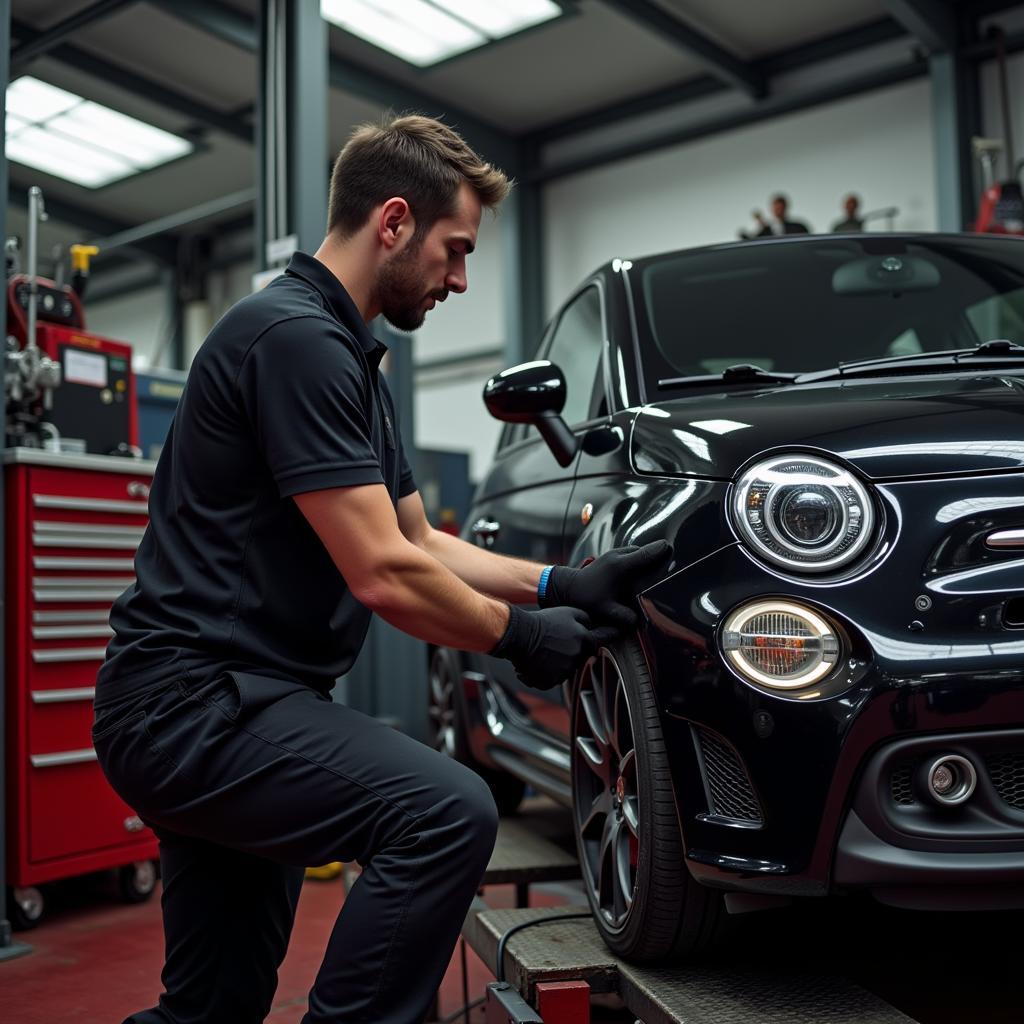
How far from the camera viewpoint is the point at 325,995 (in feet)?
5.06

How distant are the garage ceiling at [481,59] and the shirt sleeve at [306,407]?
24.8 ft

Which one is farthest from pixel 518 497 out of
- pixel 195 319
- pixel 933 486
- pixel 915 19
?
pixel 195 319

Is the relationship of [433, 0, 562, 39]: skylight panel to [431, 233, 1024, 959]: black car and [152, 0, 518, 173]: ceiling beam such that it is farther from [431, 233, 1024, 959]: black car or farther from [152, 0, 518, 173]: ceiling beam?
[431, 233, 1024, 959]: black car

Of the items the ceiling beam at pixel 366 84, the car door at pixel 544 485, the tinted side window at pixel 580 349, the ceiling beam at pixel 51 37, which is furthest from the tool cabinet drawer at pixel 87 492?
the ceiling beam at pixel 51 37

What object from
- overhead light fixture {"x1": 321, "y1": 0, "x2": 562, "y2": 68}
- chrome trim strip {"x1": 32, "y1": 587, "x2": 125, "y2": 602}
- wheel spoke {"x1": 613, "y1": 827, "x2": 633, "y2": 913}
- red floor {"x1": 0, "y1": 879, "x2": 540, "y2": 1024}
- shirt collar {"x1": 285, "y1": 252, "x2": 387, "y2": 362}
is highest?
overhead light fixture {"x1": 321, "y1": 0, "x2": 562, "y2": 68}

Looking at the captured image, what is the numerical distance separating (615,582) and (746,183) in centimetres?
895

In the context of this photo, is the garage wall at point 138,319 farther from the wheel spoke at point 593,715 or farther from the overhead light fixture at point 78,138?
the wheel spoke at point 593,715

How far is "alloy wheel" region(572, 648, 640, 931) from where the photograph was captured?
1.96 metres

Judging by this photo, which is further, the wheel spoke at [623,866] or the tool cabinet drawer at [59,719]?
the tool cabinet drawer at [59,719]

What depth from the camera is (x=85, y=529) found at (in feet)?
11.7

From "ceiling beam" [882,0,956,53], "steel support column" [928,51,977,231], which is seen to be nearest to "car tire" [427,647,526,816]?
"steel support column" [928,51,977,231]

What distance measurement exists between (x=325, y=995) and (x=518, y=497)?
1498mm

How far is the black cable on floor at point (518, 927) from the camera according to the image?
6.76ft

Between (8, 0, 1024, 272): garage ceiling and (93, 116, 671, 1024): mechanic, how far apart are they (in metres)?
7.31
